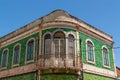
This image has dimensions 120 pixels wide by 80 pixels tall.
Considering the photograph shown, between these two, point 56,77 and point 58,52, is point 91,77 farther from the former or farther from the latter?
point 58,52

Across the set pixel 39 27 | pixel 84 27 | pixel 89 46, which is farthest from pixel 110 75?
pixel 39 27

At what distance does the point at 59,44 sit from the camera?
18953 mm

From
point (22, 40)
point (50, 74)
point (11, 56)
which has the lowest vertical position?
point (50, 74)

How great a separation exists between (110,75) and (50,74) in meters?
7.16

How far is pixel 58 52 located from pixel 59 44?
0.72 m

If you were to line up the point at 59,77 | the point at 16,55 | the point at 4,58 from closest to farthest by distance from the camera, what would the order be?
the point at 59,77
the point at 16,55
the point at 4,58

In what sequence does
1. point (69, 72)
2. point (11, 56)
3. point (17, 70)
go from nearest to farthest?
point (69, 72), point (17, 70), point (11, 56)

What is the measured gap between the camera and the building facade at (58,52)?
1825 centimetres

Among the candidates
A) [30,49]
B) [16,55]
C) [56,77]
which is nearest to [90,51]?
[56,77]

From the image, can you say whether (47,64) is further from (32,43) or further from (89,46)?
(89,46)

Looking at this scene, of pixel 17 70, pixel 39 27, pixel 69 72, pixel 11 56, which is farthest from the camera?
pixel 11 56

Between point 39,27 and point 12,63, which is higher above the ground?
point 39,27

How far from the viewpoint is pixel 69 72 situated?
58.7 feet

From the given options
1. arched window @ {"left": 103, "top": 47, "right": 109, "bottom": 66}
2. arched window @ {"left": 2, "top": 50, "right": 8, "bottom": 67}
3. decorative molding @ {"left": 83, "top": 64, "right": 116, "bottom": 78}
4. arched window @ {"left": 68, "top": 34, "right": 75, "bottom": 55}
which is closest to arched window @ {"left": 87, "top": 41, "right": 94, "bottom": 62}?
decorative molding @ {"left": 83, "top": 64, "right": 116, "bottom": 78}
